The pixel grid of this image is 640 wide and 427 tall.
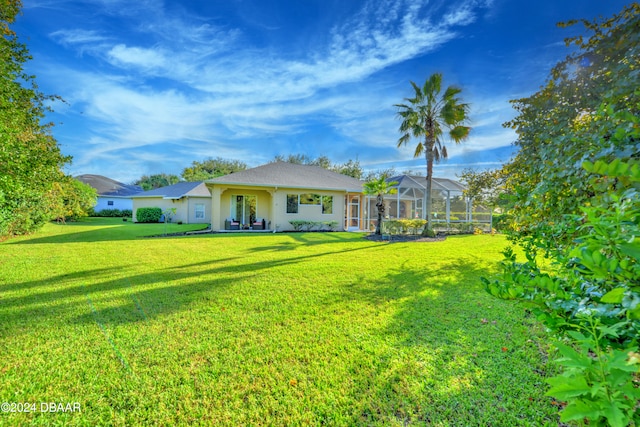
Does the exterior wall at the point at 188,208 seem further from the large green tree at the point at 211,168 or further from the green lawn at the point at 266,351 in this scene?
the green lawn at the point at 266,351

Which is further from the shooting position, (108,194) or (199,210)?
(108,194)

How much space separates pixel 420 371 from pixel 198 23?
496 inches

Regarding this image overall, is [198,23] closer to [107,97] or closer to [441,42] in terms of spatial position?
[107,97]

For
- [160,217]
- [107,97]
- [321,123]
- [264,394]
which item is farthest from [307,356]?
[160,217]

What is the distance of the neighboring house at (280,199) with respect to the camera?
58.9 feet

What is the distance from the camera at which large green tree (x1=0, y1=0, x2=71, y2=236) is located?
6512 mm

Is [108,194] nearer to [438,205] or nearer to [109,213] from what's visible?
[109,213]

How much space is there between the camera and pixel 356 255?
1001 cm

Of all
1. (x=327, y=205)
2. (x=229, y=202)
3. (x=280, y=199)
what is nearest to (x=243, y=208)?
(x=229, y=202)

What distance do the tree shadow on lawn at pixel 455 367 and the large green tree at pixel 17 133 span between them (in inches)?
339

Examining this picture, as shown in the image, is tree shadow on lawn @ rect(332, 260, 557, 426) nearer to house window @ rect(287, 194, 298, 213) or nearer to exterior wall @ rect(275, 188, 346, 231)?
exterior wall @ rect(275, 188, 346, 231)

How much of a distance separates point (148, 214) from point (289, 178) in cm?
1620

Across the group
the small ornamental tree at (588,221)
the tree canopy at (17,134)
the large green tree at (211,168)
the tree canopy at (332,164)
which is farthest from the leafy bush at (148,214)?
the small ornamental tree at (588,221)

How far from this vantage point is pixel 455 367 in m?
3.11
